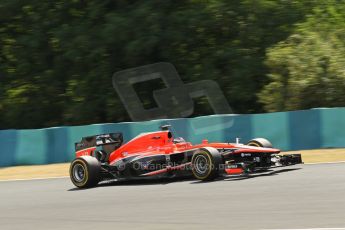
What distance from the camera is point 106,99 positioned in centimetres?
→ 2455

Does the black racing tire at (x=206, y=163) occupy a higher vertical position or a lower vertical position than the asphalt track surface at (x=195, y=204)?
higher

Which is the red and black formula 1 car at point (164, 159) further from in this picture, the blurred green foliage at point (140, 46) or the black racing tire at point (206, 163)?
the blurred green foliage at point (140, 46)

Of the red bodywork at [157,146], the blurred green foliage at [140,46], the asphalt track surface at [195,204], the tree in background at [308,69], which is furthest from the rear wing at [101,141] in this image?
the blurred green foliage at [140,46]

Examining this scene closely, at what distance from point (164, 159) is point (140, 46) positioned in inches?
487

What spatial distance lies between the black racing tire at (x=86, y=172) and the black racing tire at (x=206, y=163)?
2003 mm

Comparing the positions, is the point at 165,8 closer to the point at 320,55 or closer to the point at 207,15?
the point at 207,15

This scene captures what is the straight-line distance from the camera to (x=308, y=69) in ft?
65.1

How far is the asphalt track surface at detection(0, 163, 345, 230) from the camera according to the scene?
730cm

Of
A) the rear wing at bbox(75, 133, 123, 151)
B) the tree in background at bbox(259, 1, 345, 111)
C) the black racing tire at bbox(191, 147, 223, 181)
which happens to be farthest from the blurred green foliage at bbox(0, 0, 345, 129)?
the black racing tire at bbox(191, 147, 223, 181)

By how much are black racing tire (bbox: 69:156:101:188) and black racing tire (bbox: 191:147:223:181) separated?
2.00 m

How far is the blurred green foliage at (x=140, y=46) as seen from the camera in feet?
74.5

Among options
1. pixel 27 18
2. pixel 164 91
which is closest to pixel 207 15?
pixel 164 91

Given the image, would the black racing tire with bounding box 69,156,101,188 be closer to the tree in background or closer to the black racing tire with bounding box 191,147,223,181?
the black racing tire with bounding box 191,147,223,181

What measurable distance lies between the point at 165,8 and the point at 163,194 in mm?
Answer: 14879
